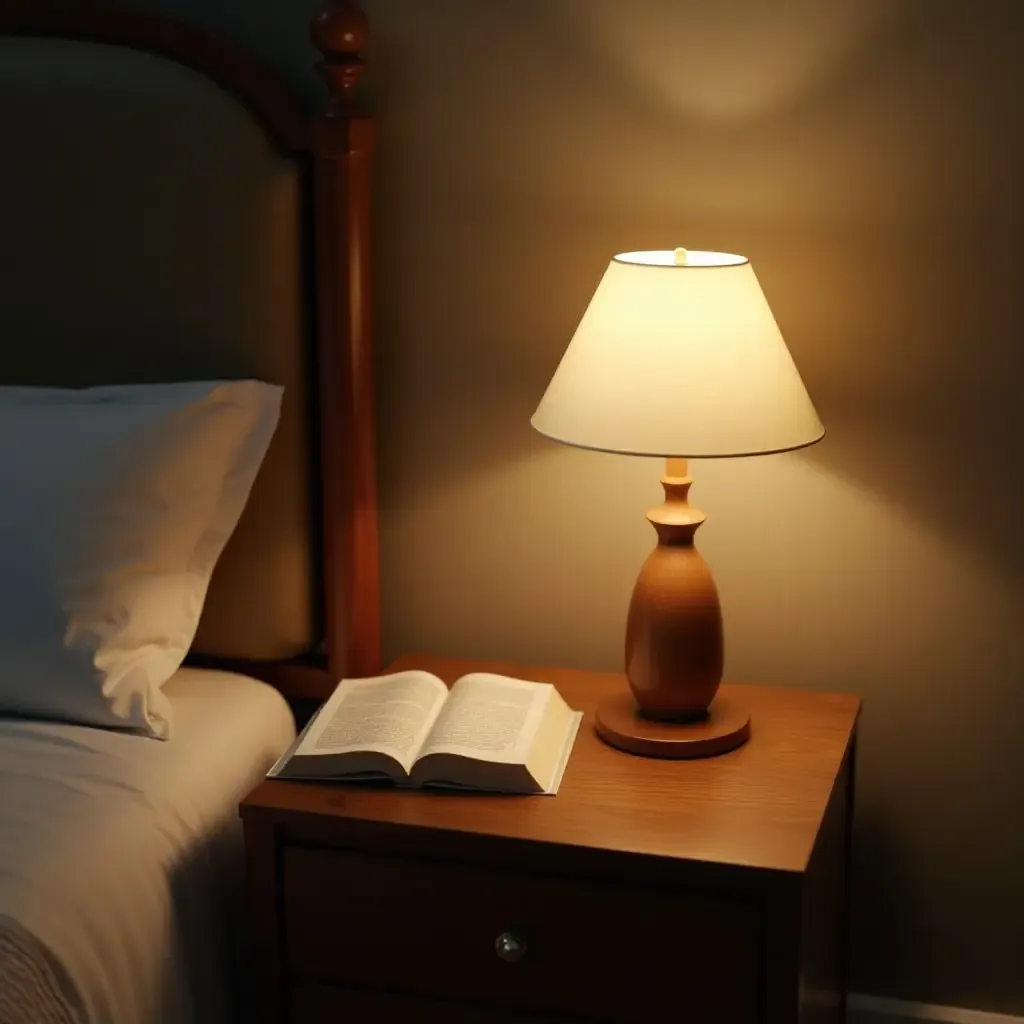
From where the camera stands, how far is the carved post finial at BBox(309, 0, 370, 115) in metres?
1.76

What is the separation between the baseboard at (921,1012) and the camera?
1890 millimetres

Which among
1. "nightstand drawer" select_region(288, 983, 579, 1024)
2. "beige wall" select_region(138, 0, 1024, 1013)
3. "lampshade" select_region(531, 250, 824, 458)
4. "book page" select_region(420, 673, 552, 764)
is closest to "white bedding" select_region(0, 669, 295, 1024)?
"nightstand drawer" select_region(288, 983, 579, 1024)

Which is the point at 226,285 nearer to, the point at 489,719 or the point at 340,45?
the point at 340,45

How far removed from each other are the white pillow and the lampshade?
18.9 inches

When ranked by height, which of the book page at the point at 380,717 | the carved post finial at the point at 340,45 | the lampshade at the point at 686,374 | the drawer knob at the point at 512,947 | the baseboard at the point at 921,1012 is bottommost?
the baseboard at the point at 921,1012

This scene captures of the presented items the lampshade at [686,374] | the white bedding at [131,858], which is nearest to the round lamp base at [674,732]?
the lampshade at [686,374]

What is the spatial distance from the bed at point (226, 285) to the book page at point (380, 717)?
15cm

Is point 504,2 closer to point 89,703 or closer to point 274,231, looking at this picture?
point 274,231

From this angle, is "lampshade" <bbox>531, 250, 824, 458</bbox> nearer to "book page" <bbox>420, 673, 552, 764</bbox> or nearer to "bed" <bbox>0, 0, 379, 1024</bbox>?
"book page" <bbox>420, 673, 552, 764</bbox>

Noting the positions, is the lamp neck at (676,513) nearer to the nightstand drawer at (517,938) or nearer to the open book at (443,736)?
the open book at (443,736)

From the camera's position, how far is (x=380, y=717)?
161 cm

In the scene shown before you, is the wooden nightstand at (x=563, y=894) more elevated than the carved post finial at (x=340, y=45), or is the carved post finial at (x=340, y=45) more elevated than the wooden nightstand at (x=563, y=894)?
the carved post finial at (x=340, y=45)

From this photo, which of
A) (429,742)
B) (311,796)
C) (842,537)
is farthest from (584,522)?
(311,796)

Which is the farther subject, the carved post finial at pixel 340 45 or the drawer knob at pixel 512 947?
the carved post finial at pixel 340 45
